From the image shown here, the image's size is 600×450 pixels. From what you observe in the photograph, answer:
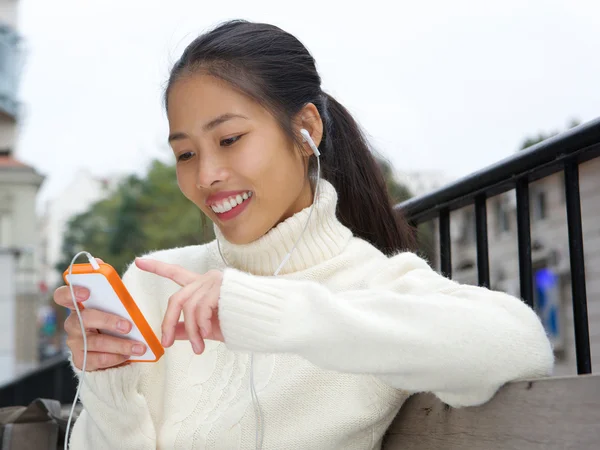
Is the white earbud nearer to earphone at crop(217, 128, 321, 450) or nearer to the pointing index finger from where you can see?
earphone at crop(217, 128, 321, 450)

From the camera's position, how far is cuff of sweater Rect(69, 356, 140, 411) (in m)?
1.66

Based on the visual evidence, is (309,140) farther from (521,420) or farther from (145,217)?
(145,217)

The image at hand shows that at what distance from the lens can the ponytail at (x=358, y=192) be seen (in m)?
2.04

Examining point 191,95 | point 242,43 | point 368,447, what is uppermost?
point 242,43

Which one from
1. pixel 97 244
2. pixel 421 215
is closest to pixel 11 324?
pixel 97 244

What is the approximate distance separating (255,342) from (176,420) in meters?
0.60

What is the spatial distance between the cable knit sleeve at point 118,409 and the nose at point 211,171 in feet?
1.27

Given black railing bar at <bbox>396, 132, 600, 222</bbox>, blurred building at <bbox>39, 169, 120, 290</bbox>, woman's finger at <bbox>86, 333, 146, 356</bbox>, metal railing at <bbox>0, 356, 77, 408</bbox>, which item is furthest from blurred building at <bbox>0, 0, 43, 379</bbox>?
blurred building at <bbox>39, 169, 120, 290</bbox>

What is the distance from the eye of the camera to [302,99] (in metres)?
1.96

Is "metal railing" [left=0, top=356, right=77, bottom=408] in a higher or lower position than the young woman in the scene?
lower

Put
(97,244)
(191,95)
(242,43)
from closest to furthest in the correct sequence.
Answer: (191,95) < (242,43) < (97,244)

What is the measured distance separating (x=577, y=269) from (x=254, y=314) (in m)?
0.60

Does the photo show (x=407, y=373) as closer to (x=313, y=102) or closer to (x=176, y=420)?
(x=176, y=420)

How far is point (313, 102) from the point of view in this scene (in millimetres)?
2012
